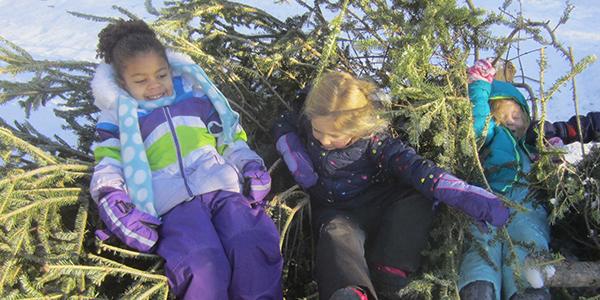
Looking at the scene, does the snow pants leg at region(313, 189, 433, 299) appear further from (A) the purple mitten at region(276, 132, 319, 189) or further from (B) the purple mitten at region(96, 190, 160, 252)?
(B) the purple mitten at region(96, 190, 160, 252)

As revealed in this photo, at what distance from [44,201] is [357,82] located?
4.70 feet

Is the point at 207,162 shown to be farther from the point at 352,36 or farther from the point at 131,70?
the point at 352,36

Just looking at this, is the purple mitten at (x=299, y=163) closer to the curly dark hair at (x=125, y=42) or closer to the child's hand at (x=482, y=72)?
the curly dark hair at (x=125, y=42)

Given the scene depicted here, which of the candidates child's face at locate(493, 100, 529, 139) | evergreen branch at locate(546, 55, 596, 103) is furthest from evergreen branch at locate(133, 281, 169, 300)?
child's face at locate(493, 100, 529, 139)

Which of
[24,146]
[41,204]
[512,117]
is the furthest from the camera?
[512,117]

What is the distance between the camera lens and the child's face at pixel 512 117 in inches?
112

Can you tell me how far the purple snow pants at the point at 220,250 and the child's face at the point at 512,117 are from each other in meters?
1.46

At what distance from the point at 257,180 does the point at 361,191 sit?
532 mm

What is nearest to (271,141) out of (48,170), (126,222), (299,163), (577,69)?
(299,163)

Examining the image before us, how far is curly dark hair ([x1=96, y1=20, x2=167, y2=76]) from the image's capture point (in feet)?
8.22

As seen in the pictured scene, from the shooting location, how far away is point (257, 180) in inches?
94.8

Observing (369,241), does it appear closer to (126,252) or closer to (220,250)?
(220,250)

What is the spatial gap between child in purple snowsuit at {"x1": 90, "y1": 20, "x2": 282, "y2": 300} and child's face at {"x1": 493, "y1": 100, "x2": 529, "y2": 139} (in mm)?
1377

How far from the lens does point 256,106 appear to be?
122 inches
